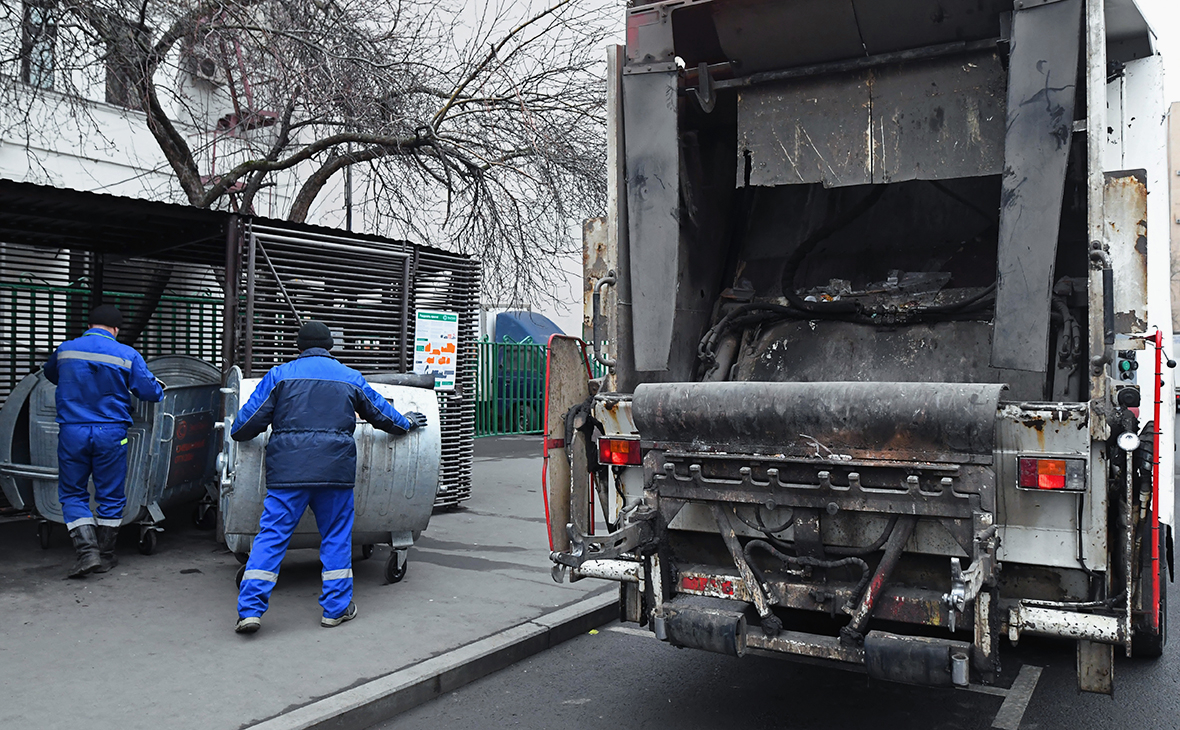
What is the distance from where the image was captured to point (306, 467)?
477 centimetres

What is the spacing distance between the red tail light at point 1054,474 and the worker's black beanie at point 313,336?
352cm

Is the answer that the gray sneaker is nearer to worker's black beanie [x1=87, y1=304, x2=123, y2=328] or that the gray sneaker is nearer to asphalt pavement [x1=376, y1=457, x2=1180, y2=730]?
asphalt pavement [x1=376, y1=457, x2=1180, y2=730]

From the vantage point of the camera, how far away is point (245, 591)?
15.3ft

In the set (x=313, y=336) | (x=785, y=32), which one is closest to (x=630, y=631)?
(x=313, y=336)

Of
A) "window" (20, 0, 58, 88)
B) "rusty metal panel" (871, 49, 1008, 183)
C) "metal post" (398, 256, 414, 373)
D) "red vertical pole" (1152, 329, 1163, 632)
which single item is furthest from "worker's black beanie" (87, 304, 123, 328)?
"red vertical pole" (1152, 329, 1163, 632)


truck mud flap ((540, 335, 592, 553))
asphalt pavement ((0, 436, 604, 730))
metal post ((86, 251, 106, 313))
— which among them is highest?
metal post ((86, 251, 106, 313))

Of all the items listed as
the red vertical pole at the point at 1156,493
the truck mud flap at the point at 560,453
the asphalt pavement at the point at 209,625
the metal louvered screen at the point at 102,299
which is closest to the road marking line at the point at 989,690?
the red vertical pole at the point at 1156,493

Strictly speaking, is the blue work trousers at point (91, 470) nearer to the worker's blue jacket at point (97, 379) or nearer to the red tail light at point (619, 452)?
the worker's blue jacket at point (97, 379)

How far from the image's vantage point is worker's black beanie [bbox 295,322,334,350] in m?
5.05

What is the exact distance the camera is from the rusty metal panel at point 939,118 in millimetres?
4012

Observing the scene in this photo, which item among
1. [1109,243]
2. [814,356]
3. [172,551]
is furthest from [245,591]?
[1109,243]

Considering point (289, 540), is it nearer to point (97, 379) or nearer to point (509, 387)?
point (97, 379)

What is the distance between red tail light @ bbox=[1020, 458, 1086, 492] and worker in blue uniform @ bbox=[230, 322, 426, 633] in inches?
129

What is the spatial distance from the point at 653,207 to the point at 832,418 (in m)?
1.41
